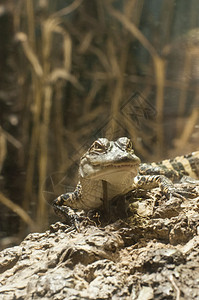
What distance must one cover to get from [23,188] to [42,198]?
0.63 ft

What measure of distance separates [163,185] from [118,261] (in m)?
0.51

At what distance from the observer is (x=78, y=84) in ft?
6.82

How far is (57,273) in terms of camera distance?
3.15ft

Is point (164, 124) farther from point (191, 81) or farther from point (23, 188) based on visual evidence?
point (23, 188)

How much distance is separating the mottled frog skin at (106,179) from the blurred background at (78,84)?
10.8 inches

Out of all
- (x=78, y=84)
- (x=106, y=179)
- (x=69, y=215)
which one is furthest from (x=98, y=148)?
(x=78, y=84)

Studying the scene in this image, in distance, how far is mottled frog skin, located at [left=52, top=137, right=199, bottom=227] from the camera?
1.22 meters

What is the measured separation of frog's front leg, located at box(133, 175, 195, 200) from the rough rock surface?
0.06m

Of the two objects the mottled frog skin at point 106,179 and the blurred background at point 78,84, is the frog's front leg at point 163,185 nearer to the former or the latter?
the mottled frog skin at point 106,179

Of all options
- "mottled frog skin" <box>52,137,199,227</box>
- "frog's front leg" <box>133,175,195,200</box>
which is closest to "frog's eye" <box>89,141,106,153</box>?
"mottled frog skin" <box>52,137,199,227</box>

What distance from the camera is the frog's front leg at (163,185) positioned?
4.53 feet

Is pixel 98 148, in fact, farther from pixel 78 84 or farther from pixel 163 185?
pixel 78 84

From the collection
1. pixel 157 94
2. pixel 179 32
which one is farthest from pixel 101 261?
pixel 179 32

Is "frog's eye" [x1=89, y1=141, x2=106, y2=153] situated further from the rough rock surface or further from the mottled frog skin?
the rough rock surface
